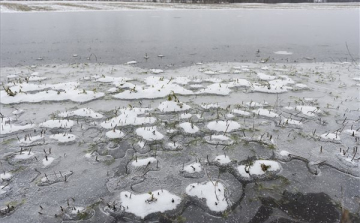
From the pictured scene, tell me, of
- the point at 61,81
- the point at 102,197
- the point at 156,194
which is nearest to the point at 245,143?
the point at 156,194

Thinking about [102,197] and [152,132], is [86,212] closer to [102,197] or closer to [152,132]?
[102,197]

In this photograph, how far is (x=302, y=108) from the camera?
4.13m

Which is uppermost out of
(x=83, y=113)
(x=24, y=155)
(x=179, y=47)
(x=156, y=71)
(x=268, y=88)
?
(x=179, y=47)

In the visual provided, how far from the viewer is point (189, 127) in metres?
3.55

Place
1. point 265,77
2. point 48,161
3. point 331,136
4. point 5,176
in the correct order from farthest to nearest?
point 265,77 < point 331,136 < point 48,161 < point 5,176

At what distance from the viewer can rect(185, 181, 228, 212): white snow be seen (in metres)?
2.22

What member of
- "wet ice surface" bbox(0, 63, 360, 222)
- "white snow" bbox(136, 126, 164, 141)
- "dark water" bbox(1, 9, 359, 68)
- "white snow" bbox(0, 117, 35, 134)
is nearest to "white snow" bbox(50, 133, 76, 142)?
"wet ice surface" bbox(0, 63, 360, 222)

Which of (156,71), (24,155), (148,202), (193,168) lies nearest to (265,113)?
(193,168)

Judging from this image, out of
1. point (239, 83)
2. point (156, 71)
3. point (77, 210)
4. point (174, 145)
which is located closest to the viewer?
point (77, 210)

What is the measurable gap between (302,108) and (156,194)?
2993 mm

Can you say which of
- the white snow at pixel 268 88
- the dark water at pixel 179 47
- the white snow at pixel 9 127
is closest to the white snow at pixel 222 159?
the white snow at pixel 268 88

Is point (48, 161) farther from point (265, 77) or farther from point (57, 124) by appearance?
point (265, 77)

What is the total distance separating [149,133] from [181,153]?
24.3 inches

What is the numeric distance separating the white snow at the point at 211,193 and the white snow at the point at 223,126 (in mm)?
1143
